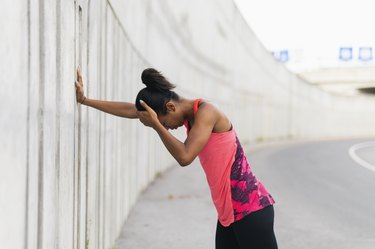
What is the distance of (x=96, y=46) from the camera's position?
4832 millimetres

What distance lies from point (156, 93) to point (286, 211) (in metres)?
6.02

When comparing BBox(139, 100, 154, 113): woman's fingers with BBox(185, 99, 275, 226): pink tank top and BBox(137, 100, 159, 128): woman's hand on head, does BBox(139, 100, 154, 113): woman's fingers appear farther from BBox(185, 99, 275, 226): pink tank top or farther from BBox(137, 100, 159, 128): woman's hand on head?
BBox(185, 99, 275, 226): pink tank top

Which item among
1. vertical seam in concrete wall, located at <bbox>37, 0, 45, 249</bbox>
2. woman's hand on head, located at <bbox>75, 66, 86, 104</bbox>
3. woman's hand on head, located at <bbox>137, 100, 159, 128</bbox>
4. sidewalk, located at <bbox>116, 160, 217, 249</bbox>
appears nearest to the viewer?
vertical seam in concrete wall, located at <bbox>37, 0, 45, 249</bbox>

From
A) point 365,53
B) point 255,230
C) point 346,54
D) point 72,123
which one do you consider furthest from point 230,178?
point 365,53

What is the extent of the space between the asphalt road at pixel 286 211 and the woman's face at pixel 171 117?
3.43 metres

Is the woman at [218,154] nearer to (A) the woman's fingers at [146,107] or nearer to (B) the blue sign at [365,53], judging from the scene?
(A) the woman's fingers at [146,107]

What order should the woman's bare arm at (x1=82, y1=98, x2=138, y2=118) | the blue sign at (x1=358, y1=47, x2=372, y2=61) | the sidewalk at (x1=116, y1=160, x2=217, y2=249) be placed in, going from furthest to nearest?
1. the blue sign at (x1=358, y1=47, x2=372, y2=61)
2. the sidewalk at (x1=116, y1=160, x2=217, y2=249)
3. the woman's bare arm at (x1=82, y1=98, x2=138, y2=118)

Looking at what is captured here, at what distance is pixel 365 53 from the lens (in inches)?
3253

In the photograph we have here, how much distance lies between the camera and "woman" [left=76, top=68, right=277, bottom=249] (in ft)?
10.3

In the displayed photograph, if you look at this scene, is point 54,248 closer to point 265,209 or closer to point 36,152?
point 36,152

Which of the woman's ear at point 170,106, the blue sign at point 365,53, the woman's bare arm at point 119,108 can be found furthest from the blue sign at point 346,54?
the woman's ear at point 170,106

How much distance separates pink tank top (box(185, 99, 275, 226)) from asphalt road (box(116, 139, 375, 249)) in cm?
316

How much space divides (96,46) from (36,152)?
2.20 metres

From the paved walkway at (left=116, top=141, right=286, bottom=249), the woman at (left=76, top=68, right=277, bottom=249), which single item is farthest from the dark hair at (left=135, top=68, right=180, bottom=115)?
the paved walkway at (left=116, top=141, right=286, bottom=249)
